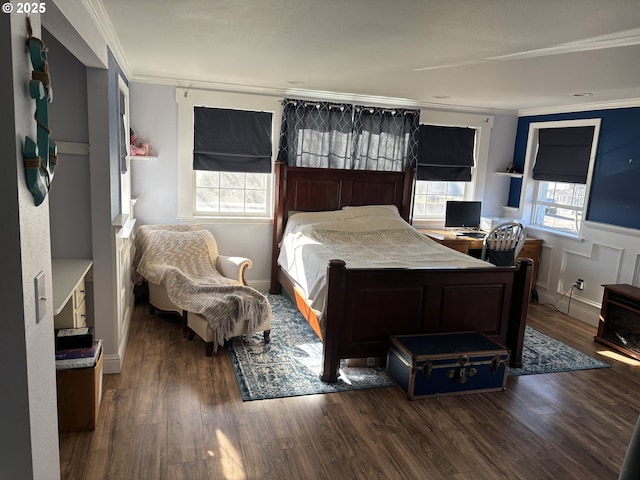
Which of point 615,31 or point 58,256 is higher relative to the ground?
point 615,31

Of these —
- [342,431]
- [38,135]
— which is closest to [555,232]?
[342,431]

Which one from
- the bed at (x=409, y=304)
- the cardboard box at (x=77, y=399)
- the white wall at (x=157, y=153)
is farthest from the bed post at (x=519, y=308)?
the white wall at (x=157, y=153)

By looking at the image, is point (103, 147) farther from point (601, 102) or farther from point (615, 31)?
point (601, 102)

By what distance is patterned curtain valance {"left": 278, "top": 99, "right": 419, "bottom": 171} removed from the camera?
523cm

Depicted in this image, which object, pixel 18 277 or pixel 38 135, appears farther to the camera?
pixel 38 135

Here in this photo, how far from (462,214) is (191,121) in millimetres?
3306

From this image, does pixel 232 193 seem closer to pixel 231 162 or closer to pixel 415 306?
pixel 231 162

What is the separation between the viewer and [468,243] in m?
5.33

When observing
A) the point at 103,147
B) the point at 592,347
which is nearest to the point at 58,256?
the point at 103,147

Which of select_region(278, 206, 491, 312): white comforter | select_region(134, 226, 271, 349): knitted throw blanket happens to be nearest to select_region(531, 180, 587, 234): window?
select_region(278, 206, 491, 312): white comforter

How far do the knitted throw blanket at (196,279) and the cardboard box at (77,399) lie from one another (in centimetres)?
110

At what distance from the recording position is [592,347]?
4316 millimetres

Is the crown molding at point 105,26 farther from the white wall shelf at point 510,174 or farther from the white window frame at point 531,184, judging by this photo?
the white window frame at point 531,184

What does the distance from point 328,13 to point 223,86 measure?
2826 mm
